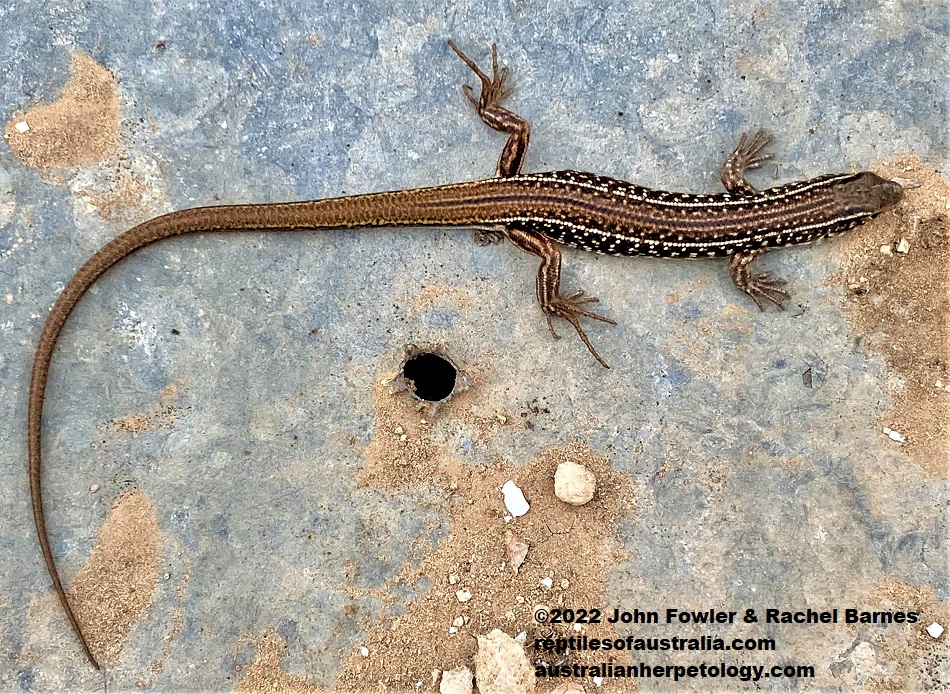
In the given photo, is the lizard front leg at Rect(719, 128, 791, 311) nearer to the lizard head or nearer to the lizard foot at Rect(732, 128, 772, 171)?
the lizard foot at Rect(732, 128, 772, 171)

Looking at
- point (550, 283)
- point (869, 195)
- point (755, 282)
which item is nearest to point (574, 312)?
point (550, 283)

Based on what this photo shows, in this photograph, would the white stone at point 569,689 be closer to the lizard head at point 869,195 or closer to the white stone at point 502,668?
the white stone at point 502,668

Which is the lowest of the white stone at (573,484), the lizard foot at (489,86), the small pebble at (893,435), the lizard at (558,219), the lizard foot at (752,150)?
the white stone at (573,484)

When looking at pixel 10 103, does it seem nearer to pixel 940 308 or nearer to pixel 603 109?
pixel 603 109

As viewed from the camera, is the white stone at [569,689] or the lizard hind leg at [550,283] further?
the lizard hind leg at [550,283]

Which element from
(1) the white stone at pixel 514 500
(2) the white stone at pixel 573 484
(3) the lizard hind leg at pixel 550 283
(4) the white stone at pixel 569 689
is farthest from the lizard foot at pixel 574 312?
(4) the white stone at pixel 569 689

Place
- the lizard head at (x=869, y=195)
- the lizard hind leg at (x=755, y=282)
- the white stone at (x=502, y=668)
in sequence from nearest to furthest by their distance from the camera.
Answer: the white stone at (x=502, y=668)
the lizard head at (x=869, y=195)
the lizard hind leg at (x=755, y=282)

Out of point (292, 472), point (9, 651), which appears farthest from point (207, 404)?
point (9, 651)

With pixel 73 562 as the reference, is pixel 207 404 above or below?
above
